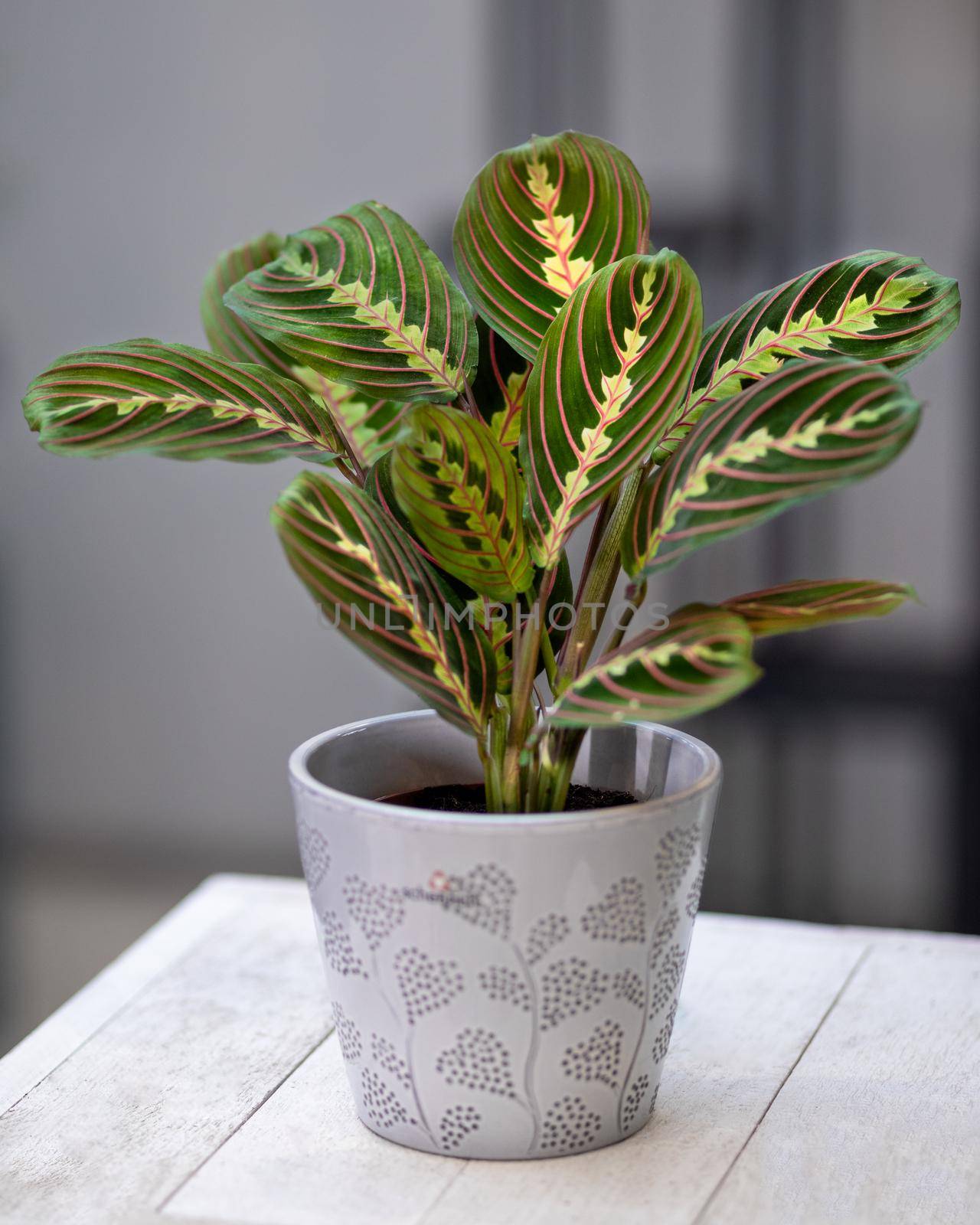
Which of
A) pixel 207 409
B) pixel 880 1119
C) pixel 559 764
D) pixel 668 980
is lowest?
pixel 880 1119

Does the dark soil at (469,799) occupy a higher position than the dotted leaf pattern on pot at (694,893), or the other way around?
the dark soil at (469,799)

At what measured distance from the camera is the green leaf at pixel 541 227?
2.27ft

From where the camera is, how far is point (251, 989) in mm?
924

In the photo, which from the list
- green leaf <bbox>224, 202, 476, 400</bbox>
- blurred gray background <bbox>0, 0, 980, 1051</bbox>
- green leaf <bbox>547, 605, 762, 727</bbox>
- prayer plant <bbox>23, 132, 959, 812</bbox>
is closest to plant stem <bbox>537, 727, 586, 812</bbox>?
prayer plant <bbox>23, 132, 959, 812</bbox>

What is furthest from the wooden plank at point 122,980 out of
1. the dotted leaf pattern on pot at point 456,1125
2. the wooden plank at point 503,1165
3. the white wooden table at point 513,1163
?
the dotted leaf pattern on pot at point 456,1125

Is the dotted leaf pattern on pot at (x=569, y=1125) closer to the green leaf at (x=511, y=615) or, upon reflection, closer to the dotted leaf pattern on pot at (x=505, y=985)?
the dotted leaf pattern on pot at (x=505, y=985)

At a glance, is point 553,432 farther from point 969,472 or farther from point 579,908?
point 969,472

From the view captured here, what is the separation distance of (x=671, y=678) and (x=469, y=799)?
0.24 m

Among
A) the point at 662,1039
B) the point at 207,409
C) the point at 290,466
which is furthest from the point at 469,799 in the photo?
the point at 290,466

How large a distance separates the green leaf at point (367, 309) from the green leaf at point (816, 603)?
0.71ft

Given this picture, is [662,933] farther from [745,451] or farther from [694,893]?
[745,451]

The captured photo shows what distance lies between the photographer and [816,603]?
638mm

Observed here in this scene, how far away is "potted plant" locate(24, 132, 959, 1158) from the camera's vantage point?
23.3 inches

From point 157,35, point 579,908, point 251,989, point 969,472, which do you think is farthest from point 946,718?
point 157,35
